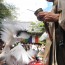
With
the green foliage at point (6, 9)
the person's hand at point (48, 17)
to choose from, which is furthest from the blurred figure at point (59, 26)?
the green foliage at point (6, 9)

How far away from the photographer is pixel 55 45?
6.33 ft

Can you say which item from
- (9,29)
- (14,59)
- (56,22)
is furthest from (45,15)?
(14,59)

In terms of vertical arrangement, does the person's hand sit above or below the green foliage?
below

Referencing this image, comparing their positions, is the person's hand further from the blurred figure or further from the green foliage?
the green foliage

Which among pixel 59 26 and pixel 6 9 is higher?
pixel 6 9

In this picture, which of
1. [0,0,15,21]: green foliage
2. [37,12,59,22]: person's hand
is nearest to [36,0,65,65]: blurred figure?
[37,12,59,22]: person's hand

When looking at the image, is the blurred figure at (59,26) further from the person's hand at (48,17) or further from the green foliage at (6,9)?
the green foliage at (6,9)

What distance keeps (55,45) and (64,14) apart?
0.28m

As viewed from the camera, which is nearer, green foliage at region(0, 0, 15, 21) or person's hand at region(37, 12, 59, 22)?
person's hand at region(37, 12, 59, 22)

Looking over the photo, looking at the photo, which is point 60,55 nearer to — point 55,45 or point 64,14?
point 55,45

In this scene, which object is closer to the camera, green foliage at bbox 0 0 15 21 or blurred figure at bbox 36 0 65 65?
blurred figure at bbox 36 0 65 65

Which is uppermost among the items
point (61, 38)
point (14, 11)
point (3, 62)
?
point (14, 11)

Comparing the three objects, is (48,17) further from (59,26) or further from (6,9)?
(6,9)

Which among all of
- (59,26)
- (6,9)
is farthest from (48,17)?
(6,9)
